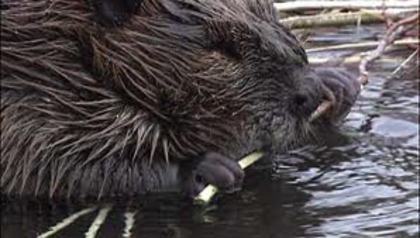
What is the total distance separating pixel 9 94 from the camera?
229 centimetres

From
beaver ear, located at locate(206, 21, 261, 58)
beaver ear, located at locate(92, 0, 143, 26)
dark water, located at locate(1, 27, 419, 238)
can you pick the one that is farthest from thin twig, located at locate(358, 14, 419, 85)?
beaver ear, located at locate(92, 0, 143, 26)

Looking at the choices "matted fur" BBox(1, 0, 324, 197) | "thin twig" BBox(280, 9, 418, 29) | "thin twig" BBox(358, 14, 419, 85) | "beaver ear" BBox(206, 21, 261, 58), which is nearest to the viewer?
"matted fur" BBox(1, 0, 324, 197)

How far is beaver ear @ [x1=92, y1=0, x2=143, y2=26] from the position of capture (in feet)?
7.66

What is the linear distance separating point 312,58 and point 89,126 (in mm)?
1120

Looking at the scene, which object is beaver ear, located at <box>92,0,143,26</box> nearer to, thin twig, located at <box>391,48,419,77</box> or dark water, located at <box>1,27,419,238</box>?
dark water, located at <box>1,27,419,238</box>

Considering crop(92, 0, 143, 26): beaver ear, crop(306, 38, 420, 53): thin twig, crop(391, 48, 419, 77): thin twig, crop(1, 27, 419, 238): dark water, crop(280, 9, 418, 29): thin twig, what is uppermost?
crop(280, 9, 418, 29): thin twig

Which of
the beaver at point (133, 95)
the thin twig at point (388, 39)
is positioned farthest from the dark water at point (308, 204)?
the thin twig at point (388, 39)

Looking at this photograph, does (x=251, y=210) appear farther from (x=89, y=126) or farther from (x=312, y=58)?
(x=312, y=58)

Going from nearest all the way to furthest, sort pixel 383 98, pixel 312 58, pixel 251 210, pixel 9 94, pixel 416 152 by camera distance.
→ pixel 9 94 < pixel 251 210 < pixel 416 152 < pixel 383 98 < pixel 312 58

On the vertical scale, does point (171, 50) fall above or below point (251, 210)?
above

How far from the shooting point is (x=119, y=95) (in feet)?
7.77

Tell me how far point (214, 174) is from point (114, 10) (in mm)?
369

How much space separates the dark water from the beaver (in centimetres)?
5

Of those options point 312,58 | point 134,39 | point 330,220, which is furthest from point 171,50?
point 312,58
